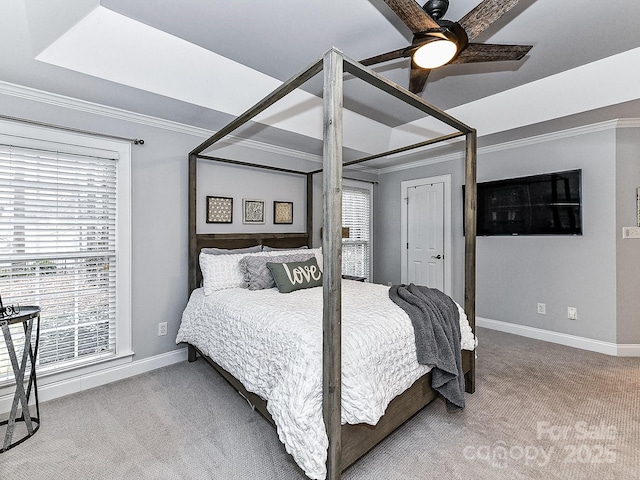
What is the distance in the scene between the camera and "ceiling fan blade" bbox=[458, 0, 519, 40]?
152 cm

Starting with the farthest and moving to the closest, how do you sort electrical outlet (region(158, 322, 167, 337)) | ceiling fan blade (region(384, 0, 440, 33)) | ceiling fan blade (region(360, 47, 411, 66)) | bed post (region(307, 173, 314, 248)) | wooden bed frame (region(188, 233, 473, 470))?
bed post (region(307, 173, 314, 248)) < electrical outlet (region(158, 322, 167, 337)) < ceiling fan blade (region(360, 47, 411, 66)) < wooden bed frame (region(188, 233, 473, 470)) < ceiling fan blade (region(384, 0, 440, 33))

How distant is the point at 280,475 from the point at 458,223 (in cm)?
385

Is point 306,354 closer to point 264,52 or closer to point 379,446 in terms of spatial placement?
point 379,446

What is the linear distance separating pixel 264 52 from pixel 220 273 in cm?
188

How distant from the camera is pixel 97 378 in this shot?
8.95ft

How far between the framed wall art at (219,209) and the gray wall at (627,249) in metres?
4.10

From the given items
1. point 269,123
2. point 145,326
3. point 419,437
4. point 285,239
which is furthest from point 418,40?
point 145,326

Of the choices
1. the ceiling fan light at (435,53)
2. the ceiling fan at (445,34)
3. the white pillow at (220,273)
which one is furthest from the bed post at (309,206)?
the ceiling fan light at (435,53)

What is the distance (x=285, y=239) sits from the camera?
13.3 ft

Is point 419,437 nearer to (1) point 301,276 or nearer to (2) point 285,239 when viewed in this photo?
(1) point 301,276

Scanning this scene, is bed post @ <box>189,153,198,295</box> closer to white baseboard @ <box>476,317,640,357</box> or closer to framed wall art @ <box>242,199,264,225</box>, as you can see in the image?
framed wall art @ <box>242,199,264,225</box>

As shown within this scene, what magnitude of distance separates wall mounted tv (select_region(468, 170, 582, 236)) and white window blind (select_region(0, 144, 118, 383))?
4266 mm

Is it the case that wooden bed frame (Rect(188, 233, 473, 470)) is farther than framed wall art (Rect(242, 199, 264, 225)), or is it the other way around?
framed wall art (Rect(242, 199, 264, 225))

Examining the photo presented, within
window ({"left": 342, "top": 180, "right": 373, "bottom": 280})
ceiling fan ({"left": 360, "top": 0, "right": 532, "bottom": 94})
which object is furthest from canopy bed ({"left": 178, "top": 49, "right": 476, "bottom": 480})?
window ({"left": 342, "top": 180, "right": 373, "bottom": 280})
